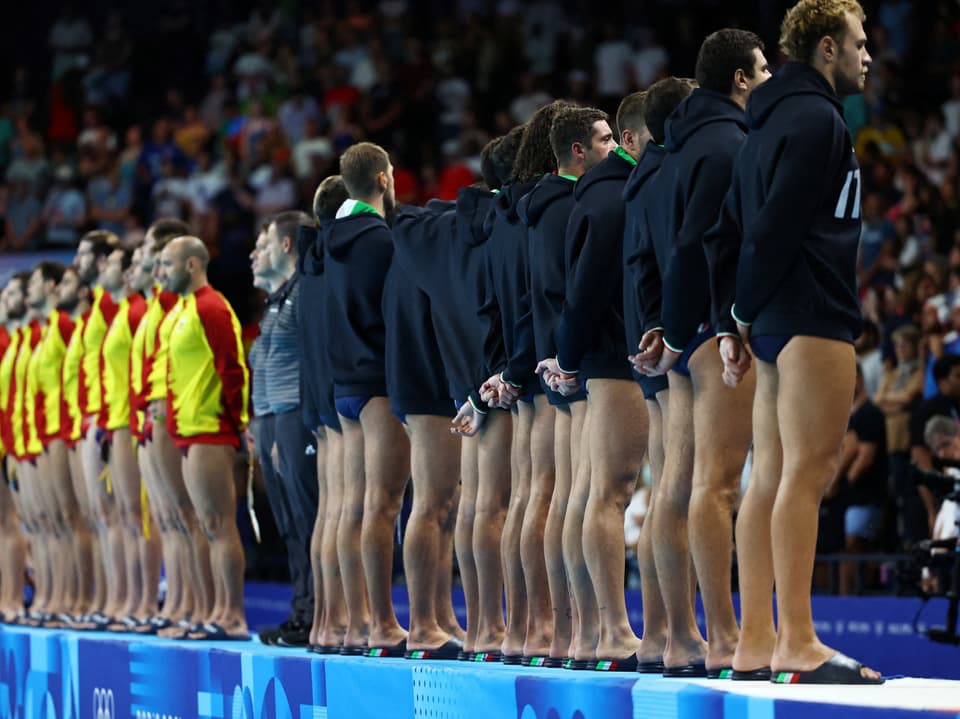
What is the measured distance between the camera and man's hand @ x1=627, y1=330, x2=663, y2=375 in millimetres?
5844

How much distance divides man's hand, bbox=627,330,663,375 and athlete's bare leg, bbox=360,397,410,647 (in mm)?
2452

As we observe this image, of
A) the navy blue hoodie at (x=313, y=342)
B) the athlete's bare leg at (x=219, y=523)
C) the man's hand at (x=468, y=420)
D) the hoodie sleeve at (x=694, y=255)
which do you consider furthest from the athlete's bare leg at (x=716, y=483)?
the athlete's bare leg at (x=219, y=523)

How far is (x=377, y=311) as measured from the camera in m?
8.28

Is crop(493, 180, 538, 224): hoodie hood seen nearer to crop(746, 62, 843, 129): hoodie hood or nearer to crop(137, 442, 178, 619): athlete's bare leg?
crop(746, 62, 843, 129): hoodie hood

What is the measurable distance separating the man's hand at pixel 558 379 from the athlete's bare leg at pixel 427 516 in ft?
4.32

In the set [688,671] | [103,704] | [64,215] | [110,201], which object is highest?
[110,201]

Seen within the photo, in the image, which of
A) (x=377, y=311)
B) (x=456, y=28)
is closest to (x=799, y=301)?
(x=377, y=311)

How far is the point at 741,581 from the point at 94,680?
529cm

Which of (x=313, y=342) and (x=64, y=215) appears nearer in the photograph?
(x=313, y=342)

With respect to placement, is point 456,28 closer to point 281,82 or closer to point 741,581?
point 281,82

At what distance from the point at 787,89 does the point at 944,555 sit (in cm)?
412

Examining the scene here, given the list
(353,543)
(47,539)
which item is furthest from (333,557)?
(47,539)

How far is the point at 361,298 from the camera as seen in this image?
27.1ft

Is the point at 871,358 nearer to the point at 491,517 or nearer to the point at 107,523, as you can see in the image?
the point at 107,523
